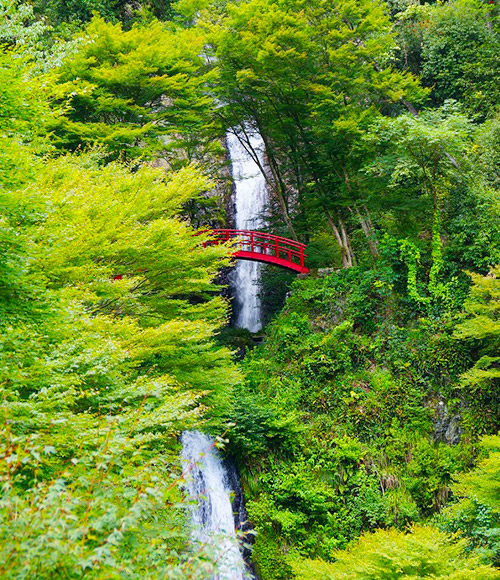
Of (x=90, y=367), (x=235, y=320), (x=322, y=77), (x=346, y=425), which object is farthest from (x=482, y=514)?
(x=235, y=320)

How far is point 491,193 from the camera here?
412 inches

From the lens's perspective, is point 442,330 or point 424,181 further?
point 424,181

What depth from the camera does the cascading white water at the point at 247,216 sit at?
18.8 metres

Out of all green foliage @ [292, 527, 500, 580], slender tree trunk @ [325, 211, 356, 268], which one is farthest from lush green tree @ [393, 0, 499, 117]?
green foliage @ [292, 527, 500, 580]

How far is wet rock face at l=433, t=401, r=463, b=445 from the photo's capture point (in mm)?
9727

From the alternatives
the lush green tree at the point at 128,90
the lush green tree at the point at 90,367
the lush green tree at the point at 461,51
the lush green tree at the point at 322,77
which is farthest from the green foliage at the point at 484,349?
the lush green tree at the point at 128,90

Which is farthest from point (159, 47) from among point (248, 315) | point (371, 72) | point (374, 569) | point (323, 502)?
point (374, 569)

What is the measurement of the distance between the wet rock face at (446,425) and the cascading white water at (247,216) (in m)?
9.16

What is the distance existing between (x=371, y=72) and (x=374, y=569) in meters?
12.9

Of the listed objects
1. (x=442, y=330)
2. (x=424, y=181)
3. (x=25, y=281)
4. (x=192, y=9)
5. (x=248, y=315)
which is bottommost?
(x=442, y=330)

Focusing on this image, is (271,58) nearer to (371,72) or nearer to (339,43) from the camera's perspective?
(339,43)

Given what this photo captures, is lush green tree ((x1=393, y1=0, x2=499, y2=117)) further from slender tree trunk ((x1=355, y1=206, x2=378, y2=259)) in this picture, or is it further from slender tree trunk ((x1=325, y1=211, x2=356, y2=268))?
slender tree trunk ((x1=325, y1=211, x2=356, y2=268))

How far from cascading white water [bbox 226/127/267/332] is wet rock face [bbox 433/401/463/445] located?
9160 millimetres

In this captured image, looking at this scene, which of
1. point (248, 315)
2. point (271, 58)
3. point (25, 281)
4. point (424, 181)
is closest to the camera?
point (25, 281)
